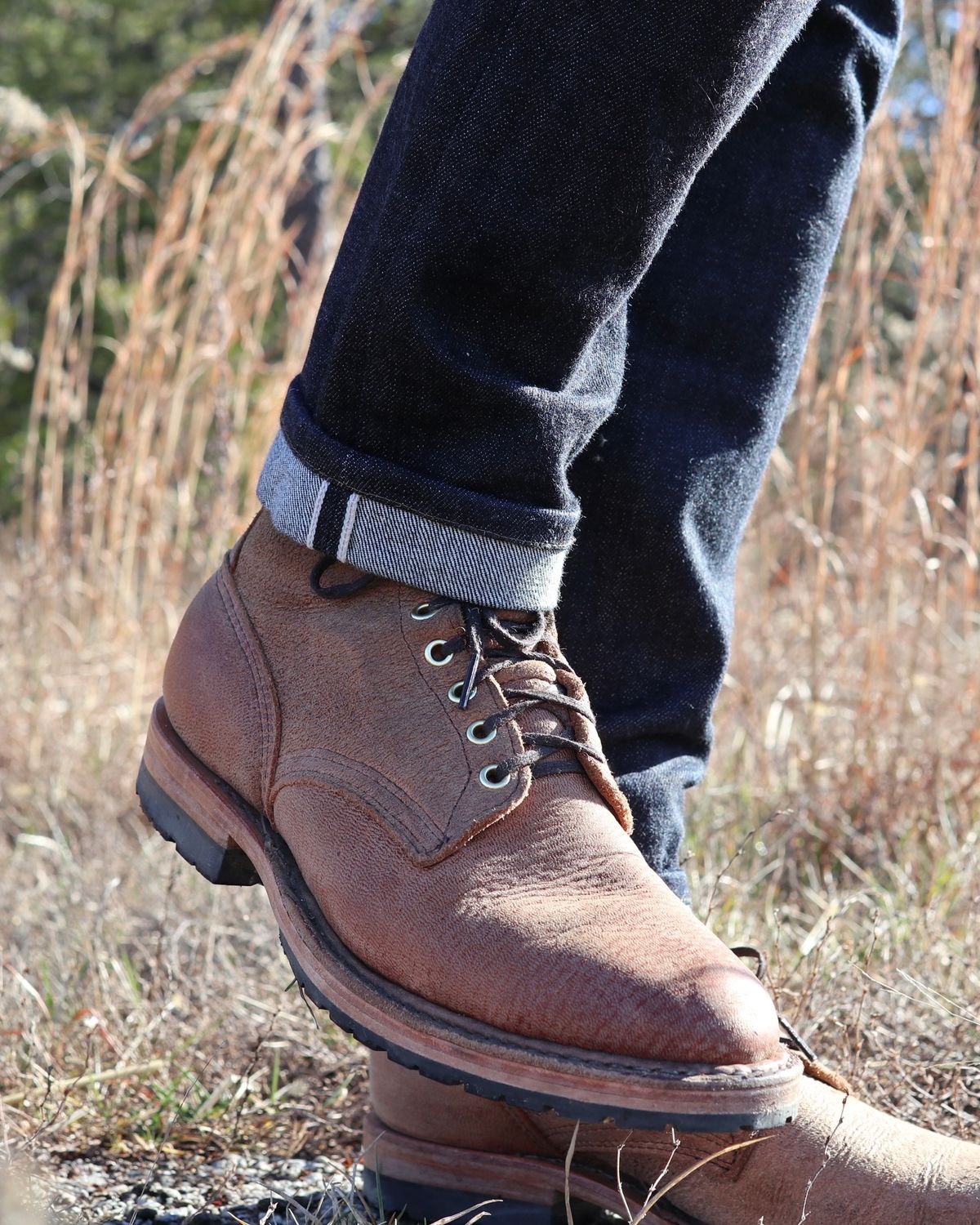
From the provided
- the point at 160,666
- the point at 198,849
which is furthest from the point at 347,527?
the point at 160,666

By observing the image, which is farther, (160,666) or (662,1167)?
(160,666)

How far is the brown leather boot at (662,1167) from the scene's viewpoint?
2.95 ft

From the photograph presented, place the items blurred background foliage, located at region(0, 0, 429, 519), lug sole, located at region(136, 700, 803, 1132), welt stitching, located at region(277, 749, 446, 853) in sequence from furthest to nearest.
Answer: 1. blurred background foliage, located at region(0, 0, 429, 519)
2. welt stitching, located at region(277, 749, 446, 853)
3. lug sole, located at region(136, 700, 803, 1132)

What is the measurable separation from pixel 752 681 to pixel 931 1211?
1442 millimetres

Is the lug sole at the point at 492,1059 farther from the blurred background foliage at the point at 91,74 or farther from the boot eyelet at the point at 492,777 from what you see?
the blurred background foliage at the point at 91,74

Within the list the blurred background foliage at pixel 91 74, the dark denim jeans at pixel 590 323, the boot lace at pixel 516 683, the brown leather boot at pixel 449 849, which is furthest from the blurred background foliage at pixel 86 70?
the boot lace at pixel 516 683

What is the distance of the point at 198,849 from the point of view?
3.56ft

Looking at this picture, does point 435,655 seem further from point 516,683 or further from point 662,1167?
point 662,1167

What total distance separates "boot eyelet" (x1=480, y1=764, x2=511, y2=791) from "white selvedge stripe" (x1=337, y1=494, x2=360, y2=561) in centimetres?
20

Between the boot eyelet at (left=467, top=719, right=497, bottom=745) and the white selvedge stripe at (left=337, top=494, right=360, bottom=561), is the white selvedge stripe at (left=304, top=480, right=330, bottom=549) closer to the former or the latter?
the white selvedge stripe at (left=337, top=494, right=360, bottom=561)

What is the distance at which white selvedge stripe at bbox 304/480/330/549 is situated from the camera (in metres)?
0.98

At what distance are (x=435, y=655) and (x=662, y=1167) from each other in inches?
16.5

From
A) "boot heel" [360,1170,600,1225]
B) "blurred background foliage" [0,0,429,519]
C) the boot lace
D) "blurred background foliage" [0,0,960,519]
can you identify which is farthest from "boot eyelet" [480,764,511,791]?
"blurred background foliage" [0,0,429,519]

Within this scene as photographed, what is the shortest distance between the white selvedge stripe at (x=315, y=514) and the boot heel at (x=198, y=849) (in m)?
0.27
